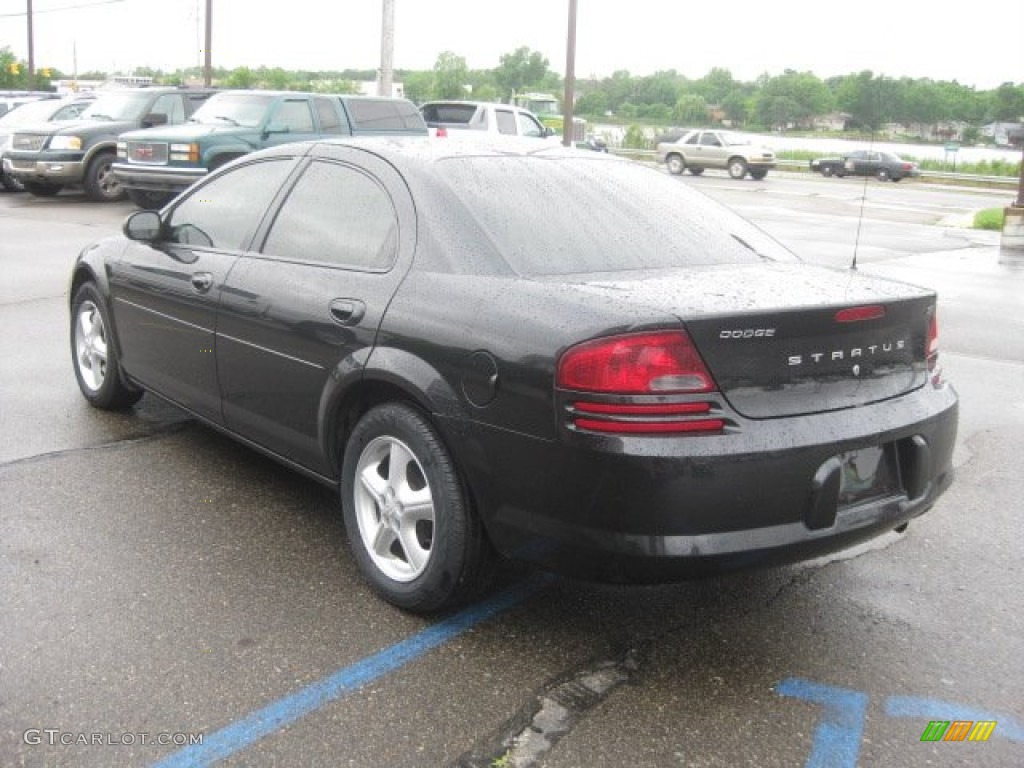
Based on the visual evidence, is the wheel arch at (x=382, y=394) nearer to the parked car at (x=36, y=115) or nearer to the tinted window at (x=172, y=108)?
the tinted window at (x=172, y=108)

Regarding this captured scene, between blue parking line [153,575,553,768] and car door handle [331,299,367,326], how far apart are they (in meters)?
1.09

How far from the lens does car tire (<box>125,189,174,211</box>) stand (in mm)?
16422

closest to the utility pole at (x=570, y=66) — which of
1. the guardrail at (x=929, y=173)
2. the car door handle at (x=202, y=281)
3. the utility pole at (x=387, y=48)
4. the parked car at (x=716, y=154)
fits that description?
the utility pole at (x=387, y=48)

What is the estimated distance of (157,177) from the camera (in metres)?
15.9

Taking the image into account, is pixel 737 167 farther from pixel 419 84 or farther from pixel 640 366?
pixel 419 84

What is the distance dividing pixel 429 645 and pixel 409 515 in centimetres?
44

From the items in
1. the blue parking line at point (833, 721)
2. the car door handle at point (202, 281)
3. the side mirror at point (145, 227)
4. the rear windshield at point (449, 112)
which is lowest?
the blue parking line at point (833, 721)

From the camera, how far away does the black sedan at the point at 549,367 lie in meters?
3.06

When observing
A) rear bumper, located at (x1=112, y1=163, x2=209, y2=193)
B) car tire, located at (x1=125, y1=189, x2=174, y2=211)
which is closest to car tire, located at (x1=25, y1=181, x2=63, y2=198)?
→ car tire, located at (x1=125, y1=189, x2=174, y2=211)

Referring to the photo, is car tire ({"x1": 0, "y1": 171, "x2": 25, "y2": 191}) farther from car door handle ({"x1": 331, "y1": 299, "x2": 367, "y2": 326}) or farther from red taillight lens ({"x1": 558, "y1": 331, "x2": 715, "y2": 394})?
red taillight lens ({"x1": 558, "y1": 331, "x2": 715, "y2": 394})

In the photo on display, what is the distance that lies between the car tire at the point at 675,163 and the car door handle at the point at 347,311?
3756cm

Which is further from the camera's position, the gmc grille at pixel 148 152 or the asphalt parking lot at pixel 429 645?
the gmc grille at pixel 148 152

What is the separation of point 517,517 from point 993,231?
20997 millimetres
